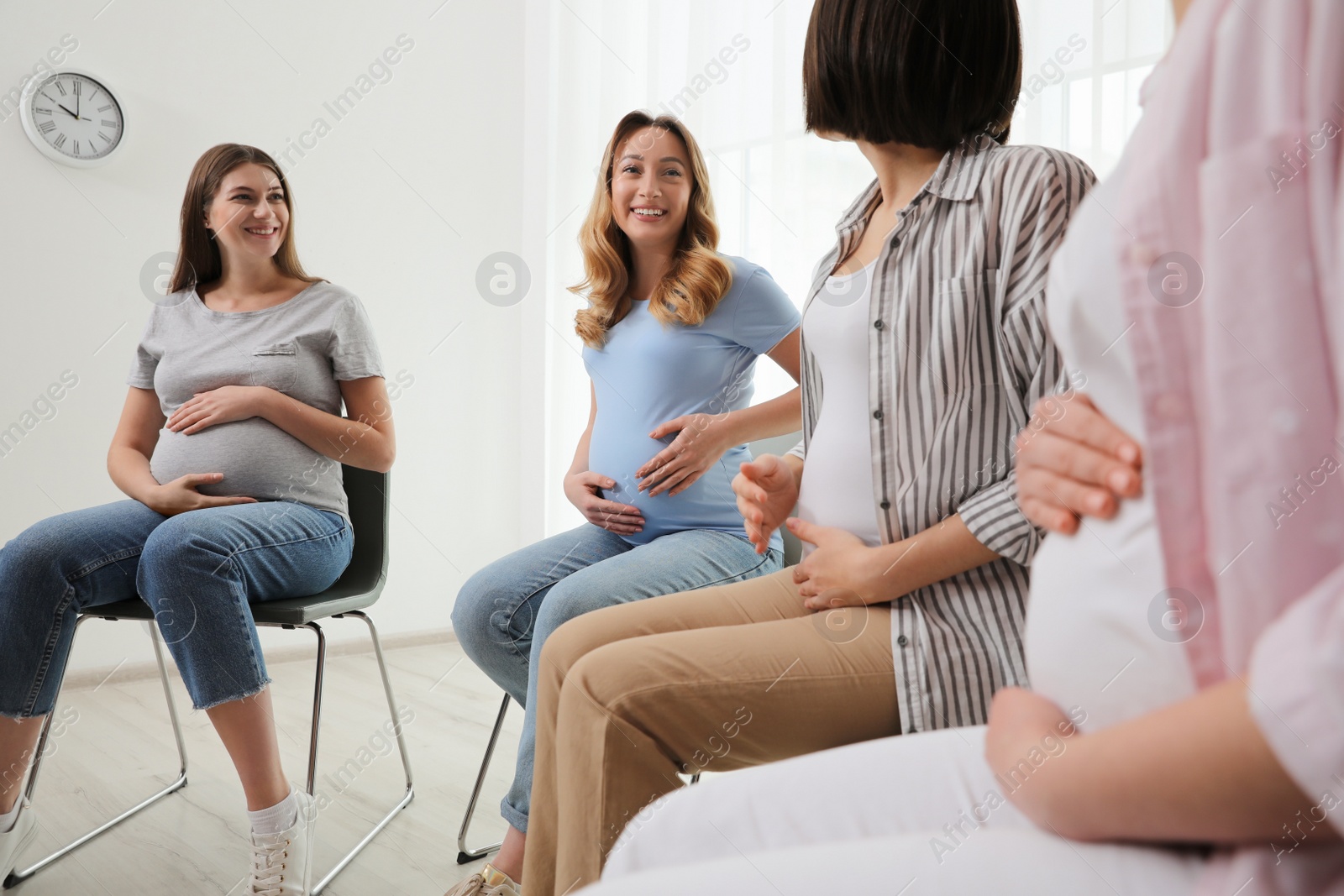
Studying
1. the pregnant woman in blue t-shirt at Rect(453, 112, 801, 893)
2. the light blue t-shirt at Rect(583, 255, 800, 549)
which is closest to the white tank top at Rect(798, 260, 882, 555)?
the pregnant woman in blue t-shirt at Rect(453, 112, 801, 893)

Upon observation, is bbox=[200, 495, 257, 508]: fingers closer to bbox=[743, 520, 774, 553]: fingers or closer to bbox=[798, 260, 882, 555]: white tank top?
bbox=[743, 520, 774, 553]: fingers

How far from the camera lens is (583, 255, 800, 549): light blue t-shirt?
64.0 inches

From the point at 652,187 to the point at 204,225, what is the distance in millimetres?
981

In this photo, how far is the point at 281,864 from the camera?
151cm

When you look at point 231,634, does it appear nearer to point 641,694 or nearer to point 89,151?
point 641,694

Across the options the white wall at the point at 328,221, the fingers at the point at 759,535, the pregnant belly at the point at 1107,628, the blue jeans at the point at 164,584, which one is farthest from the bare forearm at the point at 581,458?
the white wall at the point at 328,221

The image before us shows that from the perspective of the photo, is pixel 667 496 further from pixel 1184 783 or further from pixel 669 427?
pixel 1184 783

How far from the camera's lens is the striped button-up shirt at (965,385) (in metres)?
0.92

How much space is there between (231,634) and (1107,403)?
1.41 meters

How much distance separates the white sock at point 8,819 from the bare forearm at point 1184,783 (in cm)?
174

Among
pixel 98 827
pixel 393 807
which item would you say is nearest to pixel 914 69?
pixel 393 807

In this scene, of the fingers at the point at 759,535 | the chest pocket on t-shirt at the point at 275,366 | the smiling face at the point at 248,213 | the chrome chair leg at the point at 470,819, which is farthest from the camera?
the smiling face at the point at 248,213

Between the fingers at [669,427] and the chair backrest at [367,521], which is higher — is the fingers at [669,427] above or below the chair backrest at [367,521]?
above

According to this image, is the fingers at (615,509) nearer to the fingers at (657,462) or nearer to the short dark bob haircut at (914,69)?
the fingers at (657,462)
